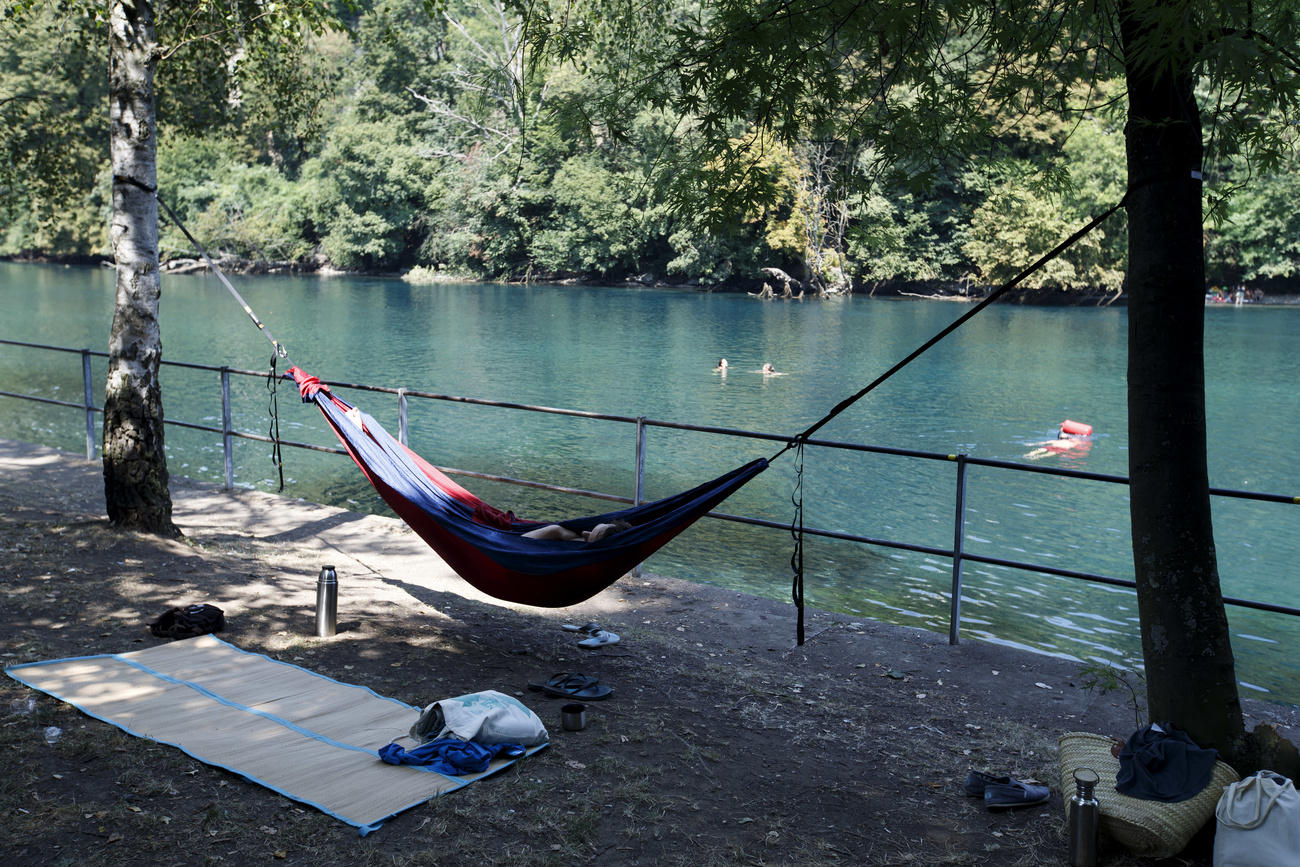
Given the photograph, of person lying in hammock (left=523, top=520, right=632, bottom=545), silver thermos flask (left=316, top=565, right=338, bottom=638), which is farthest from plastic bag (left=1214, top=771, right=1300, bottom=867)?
silver thermos flask (left=316, top=565, right=338, bottom=638)

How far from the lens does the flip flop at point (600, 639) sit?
4773 mm

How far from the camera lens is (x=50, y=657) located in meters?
4.02

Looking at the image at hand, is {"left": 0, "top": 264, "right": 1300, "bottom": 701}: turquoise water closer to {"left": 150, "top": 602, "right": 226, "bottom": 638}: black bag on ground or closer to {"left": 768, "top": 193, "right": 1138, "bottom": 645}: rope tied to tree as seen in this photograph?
{"left": 768, "top": 193, "right": 1138, "bottom": 645}: rope tied to tree

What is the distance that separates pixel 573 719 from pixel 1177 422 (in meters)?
2.15

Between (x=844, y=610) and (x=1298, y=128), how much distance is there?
15.2 feet

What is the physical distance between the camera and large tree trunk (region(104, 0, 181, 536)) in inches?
222

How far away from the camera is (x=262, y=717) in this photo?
3.57 m

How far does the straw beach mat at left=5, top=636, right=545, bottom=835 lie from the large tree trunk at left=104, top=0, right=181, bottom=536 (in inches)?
74.4

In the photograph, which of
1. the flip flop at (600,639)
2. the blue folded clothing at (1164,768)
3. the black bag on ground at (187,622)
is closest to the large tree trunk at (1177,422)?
the blue folded clothing at (1164,768)

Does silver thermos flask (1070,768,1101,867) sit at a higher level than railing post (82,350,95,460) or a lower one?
lower

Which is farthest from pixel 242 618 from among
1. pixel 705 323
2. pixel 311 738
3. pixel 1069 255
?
pixel 1069 255

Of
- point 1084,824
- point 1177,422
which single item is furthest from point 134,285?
point 1084,824

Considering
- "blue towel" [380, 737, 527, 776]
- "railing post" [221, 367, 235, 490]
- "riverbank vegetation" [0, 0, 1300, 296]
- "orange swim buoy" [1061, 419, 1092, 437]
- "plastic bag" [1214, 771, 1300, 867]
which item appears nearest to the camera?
"plastic bag" [1214, 771, 1300, 867]

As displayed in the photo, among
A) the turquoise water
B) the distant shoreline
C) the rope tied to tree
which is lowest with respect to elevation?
the turquoise water
